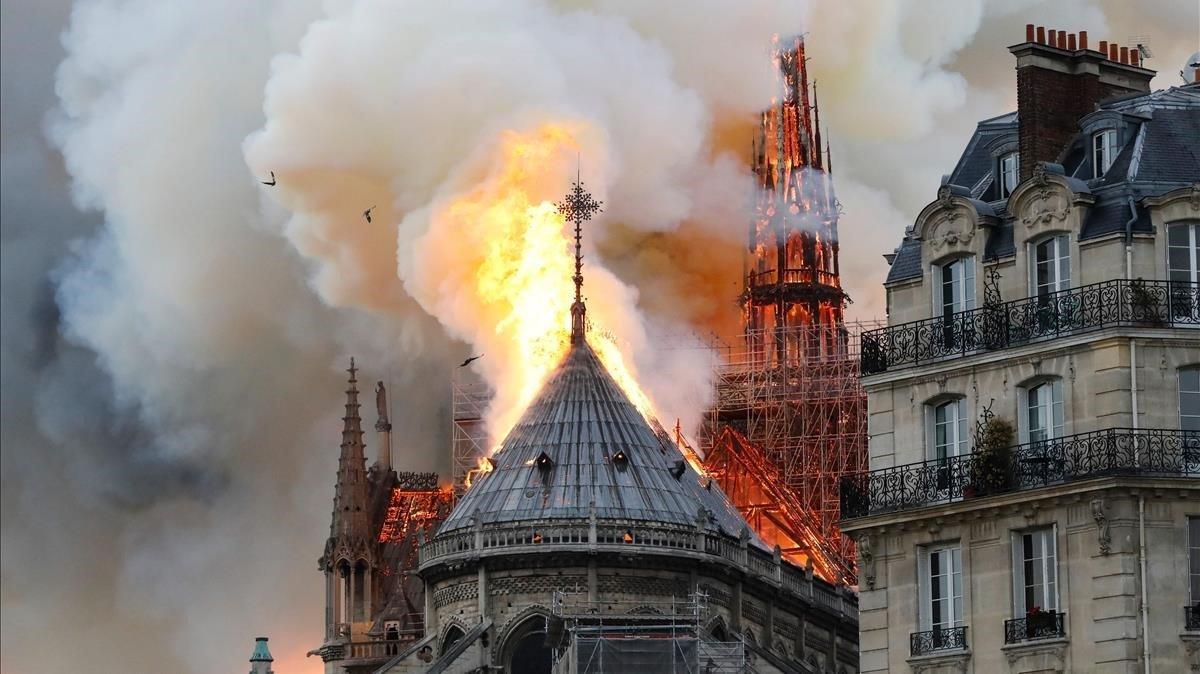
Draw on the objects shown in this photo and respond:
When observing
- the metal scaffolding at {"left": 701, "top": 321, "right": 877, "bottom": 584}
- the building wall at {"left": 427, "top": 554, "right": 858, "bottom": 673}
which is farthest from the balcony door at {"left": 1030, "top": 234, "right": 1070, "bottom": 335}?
the metal scaffolding at {"left": 701, "top": 321, "right": 877, "bottom": 584}

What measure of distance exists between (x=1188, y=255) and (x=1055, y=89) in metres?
6.59

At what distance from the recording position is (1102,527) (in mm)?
67000

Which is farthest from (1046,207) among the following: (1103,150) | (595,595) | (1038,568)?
(595,595)

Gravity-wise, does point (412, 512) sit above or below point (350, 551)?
above

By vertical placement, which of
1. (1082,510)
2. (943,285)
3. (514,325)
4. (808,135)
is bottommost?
(1082,510)

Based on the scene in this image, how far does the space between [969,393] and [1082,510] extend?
13.7 feet

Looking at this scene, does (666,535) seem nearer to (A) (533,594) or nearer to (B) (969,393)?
(A) (533,594)

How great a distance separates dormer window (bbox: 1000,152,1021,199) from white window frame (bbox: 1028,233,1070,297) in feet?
11.3

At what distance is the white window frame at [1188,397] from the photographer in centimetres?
6825

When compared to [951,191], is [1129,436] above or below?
below

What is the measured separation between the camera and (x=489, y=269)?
115 m

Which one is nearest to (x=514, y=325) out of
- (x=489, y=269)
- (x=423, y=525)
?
(x=489, y=269)

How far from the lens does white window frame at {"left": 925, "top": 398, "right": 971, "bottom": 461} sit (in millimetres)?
71125

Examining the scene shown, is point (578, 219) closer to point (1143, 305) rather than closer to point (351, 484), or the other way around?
point (351, 484)
